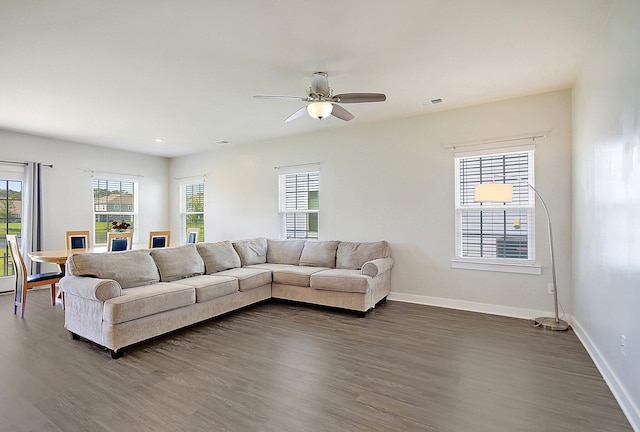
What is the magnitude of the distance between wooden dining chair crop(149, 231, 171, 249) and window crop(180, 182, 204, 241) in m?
1.73

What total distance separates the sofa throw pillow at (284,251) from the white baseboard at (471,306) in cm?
165

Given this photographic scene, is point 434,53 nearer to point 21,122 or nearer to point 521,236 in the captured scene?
point 521,236

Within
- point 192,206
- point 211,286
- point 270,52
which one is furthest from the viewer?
point 192,206

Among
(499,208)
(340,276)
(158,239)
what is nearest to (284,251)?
(340,276)

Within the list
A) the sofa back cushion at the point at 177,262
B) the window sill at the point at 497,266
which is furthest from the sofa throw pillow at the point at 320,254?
the window sill at the point at 497,266

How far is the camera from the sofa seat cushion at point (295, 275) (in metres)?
4.72

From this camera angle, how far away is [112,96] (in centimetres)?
409

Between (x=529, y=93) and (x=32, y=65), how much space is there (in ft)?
17.9

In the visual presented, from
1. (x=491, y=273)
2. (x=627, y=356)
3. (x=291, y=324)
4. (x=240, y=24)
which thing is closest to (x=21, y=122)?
(x=240, y=24)

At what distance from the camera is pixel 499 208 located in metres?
A: 4.38

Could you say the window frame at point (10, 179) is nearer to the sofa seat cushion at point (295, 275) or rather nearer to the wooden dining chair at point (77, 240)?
the wooden dining chair at point (77, 240)

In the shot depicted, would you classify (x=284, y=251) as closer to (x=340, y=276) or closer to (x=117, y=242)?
(x=340, y=276)

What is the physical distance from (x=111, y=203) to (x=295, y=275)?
4.84 metres

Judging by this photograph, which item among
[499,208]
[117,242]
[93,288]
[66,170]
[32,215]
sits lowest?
[93,288]
